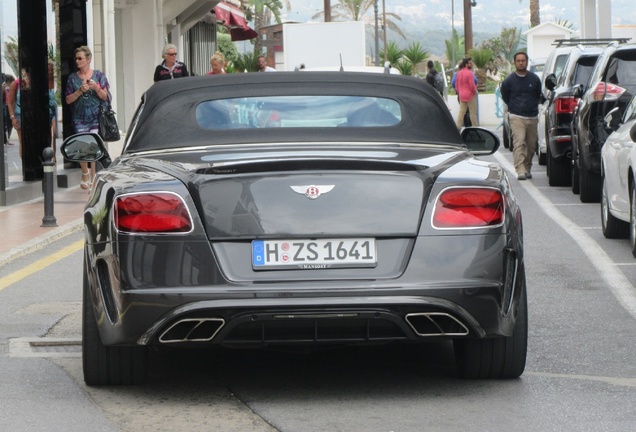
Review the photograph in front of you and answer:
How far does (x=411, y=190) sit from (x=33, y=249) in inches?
298

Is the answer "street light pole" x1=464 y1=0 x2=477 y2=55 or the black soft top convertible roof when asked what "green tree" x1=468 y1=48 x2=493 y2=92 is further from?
the black soft top convertible roof

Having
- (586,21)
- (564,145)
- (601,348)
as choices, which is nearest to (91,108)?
(564,145)

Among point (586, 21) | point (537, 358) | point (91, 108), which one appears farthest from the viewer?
point (586, 21)

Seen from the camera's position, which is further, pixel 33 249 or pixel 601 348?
pixel 33 249

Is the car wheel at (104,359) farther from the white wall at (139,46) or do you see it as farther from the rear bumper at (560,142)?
the white wall at (139,46)

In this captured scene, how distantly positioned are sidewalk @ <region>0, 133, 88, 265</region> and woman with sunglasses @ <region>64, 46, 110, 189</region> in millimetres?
881

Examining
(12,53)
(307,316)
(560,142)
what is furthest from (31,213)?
(307,316)

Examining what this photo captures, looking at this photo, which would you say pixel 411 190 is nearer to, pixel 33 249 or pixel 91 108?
pixel 33 249

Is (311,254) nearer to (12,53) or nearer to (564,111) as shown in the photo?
(564,111)

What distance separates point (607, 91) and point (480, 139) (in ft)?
28.1

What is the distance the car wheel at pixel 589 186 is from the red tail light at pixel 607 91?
96 cm

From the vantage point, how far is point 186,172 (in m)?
6.18

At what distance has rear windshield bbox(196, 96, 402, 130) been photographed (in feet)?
23.5

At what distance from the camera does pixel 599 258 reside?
11.7 metres
